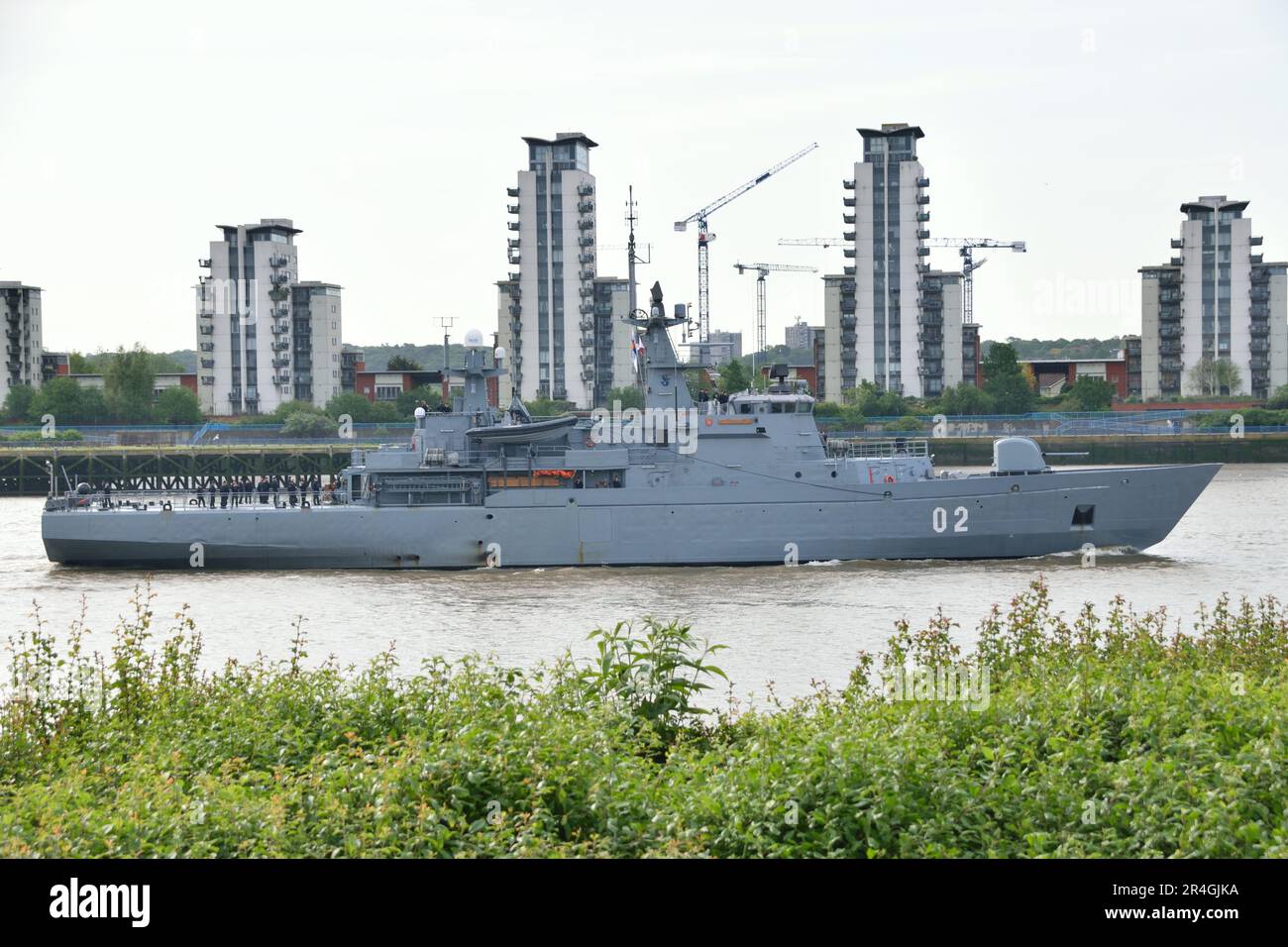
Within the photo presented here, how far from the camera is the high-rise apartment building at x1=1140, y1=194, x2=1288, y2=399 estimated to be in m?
87.8

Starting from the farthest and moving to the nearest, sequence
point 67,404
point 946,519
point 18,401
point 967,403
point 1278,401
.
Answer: point 967,403 < point 67,404 < point 18,401 < point 1278,401 < point 946,519

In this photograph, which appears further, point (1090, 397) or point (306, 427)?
point (1090, 397)

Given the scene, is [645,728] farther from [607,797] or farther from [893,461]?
[893,461]

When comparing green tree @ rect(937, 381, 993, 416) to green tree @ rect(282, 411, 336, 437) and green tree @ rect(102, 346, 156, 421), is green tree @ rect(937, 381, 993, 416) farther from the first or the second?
green tree @ rect(102, 346, 156, 421)

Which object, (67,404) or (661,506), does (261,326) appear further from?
(661,506)

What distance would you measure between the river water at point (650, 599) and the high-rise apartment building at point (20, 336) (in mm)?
34615

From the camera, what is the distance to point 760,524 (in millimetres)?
32562

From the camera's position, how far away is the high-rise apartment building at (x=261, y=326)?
8869cm

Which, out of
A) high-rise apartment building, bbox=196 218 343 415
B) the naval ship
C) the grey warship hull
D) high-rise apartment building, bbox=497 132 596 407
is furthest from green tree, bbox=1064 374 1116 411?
high-rise apartment building, bbox=196 218 343 415

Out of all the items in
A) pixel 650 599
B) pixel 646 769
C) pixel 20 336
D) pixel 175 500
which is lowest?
pixel 650 599

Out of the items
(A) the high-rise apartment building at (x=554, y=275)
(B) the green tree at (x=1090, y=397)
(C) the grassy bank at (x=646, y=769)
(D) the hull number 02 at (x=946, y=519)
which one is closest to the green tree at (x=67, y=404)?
(A) the high-rise apartment building at (x=554, y=275)

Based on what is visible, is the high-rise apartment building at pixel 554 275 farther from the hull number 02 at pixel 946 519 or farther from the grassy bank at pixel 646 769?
the grassy bank at pixel 646 769

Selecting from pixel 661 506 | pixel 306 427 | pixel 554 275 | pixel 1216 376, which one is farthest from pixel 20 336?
pixel 1216 376

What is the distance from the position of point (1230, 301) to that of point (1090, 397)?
50.4 ft
